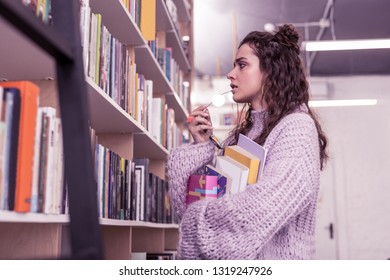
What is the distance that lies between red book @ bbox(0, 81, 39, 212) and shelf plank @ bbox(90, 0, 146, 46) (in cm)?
80

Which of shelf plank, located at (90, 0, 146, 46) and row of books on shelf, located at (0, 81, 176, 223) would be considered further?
shelf plank, located at (90, 0, 146, 46)

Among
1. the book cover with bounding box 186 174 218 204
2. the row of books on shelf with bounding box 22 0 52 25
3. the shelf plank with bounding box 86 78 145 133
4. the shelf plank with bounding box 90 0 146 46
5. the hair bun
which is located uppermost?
the shelf plank with bounding box 90 0 146 46

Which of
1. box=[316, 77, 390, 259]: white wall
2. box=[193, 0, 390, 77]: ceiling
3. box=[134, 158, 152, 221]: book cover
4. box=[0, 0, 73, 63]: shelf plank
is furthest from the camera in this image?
box=[316, 77, 390, 259]: white wall

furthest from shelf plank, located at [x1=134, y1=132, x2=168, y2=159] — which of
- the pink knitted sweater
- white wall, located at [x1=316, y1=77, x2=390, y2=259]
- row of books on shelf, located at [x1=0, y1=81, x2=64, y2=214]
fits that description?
white wall, located at [x1=316, y1=77, x2=390, y2=259]

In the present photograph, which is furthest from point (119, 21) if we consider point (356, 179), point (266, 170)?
point (356, 179)

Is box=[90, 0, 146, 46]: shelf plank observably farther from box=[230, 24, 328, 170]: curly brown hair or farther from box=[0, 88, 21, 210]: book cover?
box=[0, 88, 21, 210]: book cover

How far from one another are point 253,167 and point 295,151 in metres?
0.11

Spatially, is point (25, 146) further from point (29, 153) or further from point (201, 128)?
point (201, 128)

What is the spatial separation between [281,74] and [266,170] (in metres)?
0.42

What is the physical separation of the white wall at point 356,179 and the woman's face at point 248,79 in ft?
12.7

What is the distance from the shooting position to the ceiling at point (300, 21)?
13.8 feet

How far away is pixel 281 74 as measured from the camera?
1.34m

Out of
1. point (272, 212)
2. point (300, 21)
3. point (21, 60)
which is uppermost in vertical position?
point (300, 21)

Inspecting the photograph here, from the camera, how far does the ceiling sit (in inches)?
166
